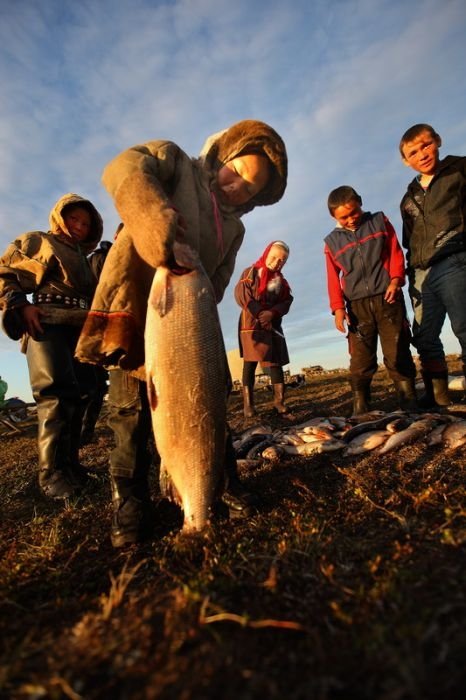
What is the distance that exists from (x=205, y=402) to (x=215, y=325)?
0.46m

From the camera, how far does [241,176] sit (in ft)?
9.91

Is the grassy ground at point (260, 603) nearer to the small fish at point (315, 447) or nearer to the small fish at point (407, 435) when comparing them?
the small fish at point (407, 435)

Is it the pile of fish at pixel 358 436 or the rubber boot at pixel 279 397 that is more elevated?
the rubber boot at pixel 279 397

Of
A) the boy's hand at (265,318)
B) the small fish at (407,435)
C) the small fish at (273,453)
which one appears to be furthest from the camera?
the boy's hand at (265,318)

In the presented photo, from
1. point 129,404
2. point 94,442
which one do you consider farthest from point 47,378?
point 94,442

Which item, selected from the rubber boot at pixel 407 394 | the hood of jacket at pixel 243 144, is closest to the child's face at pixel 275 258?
the rubber boot at pixel 407 394

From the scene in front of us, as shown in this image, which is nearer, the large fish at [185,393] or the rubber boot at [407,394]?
the large fish at [185,393]

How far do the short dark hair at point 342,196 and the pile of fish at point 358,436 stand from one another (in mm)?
2712

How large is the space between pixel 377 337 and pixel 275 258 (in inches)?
104

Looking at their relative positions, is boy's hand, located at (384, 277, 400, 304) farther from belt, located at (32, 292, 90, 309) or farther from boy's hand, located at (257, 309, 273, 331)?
belt, located at (32, 292, 90, 309)

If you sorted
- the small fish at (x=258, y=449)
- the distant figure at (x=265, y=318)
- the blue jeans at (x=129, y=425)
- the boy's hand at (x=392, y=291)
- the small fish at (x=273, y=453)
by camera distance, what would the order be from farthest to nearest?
the distant figure at (x=265, y=318) → the boy's hand at (x=392, y=291) → the small fish at (x=258, y=449) → the small fish at (x=273, y=453) → the blue jeans at (x=129, y=425)

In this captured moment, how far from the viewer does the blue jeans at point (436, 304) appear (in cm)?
466

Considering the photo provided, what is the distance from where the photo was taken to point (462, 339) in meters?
4.67

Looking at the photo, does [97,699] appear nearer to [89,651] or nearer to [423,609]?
[89,651]
